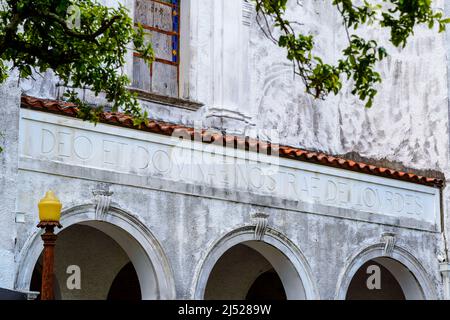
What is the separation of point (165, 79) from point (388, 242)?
14.7ft

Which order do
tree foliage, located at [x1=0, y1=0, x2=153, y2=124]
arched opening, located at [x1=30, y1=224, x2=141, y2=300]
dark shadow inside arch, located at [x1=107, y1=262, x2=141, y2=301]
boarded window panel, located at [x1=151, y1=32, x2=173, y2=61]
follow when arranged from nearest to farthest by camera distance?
tree foliage, located at [x1=0, y1=0, x2=153, y2=124] < arched opening, located at [x1=30, y1=224, x2=141, y2=300] < boarded window panel, located at [x1=151, y1=32, x2=173, y2=61] < dark shadow inside arch, located at [x1=107, y1=262, x2=141, y2=301]

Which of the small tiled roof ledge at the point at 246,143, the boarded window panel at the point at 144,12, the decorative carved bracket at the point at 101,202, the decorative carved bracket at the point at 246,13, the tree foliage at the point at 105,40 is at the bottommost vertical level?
the decorative carved bracket at the point at 101,202

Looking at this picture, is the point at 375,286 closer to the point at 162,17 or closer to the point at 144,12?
the point at 162,17

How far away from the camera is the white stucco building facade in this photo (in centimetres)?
1544

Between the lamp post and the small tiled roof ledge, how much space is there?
2014 mm

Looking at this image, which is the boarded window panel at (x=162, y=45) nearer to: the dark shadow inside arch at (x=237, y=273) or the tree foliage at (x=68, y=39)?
the dark shadow inside arch at (x=237, y=273)

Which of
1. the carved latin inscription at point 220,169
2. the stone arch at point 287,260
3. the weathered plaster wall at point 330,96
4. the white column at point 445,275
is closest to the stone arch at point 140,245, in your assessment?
the carved latin inscription at point 220,169

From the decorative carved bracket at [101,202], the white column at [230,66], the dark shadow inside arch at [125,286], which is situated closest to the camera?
the decorative carved bracket at [101,202]

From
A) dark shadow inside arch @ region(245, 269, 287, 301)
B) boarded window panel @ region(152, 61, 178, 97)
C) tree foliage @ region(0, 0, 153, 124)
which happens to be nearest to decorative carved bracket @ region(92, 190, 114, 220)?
tree foliage @ region(0, 0, 153, 124)

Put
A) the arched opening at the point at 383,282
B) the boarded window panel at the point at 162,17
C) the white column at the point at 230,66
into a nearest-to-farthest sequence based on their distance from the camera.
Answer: the white column at the point at 230,66 → the boarded window panel at the point at 162,17 → the arched opening at the point at 383,282

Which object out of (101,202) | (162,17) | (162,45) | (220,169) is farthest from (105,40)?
(162,17)

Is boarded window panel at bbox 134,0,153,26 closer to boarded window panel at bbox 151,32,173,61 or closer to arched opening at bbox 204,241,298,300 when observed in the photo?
boarded window panel at bbox 151,32,173,61

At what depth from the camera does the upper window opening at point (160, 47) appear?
1814cm

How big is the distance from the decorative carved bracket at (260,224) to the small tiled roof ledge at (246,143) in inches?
39.7
